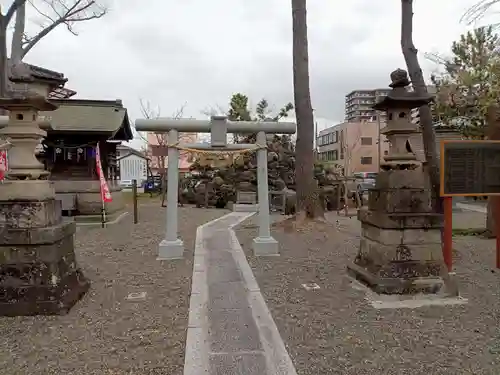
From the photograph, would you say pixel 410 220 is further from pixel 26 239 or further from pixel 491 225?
pixel 491 225

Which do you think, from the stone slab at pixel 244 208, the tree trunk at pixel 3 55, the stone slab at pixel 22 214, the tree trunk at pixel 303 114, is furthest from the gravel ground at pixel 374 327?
the tree trunk at pixel 3 55

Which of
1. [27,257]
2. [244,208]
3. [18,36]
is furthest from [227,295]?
[18,36]

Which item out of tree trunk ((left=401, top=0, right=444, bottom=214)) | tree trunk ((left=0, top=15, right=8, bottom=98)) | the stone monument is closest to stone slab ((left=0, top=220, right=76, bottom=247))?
the stone monument

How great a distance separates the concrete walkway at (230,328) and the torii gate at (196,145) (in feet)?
3.01

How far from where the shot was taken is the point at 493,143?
6.11m

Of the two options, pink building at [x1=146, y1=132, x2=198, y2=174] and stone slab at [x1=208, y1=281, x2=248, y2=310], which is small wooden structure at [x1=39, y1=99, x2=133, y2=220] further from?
pink building at [x1=146, y1=132, x2=198, y2=174]

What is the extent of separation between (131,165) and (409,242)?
43.9m

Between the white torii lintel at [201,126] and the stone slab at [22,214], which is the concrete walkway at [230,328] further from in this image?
the white torii lintel at [201,126]

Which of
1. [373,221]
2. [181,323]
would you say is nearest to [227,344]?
[181,323]

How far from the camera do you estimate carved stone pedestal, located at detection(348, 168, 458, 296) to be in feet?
17.5

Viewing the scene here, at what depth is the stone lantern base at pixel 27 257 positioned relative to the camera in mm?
4668

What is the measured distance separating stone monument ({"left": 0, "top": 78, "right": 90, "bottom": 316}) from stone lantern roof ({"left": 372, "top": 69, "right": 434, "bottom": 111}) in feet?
14.4

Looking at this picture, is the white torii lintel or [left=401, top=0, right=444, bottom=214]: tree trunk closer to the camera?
[left=401, top=0, right=444, bottom=214]: tree trunk

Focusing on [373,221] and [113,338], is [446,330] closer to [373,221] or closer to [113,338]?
[373,221]
